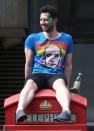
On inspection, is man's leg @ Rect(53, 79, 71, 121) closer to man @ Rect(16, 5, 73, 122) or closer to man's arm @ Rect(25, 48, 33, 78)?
man @ Rect(16, 5, 73, 122)

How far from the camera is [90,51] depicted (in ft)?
42.1

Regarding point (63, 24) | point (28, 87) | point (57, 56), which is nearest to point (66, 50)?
point (57, 56)

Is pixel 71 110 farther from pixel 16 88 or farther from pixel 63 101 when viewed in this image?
pixel 16 88

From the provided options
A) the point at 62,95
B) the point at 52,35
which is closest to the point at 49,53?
the point at 52,35

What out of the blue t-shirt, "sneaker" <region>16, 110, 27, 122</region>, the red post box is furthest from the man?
"sneaker" <region>16, 110, 27, 122</region>

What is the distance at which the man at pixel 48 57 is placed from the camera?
22.7 ft

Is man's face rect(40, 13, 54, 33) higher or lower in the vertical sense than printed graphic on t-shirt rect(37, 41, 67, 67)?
higher

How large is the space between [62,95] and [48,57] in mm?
633

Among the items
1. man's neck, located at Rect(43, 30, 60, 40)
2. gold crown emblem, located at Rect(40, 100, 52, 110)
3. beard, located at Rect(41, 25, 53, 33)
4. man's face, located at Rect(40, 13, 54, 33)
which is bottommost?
gold crown emblem, located at Rect(40, 100, 52, 110)

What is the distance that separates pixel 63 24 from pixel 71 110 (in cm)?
623

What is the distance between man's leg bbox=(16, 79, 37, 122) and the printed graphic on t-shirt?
1.06 ft

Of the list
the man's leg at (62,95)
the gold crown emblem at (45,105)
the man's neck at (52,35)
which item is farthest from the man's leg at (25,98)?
the man's neck at (52,35)

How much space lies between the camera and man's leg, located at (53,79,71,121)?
6436mm

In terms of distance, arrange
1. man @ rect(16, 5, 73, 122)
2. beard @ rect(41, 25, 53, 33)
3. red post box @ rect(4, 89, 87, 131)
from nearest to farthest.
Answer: red post box @ rect(4, 89, 87, 131)
man @ rect(16, 5, 73, 122)
beard @ rect(41, 25, 53, 33)
